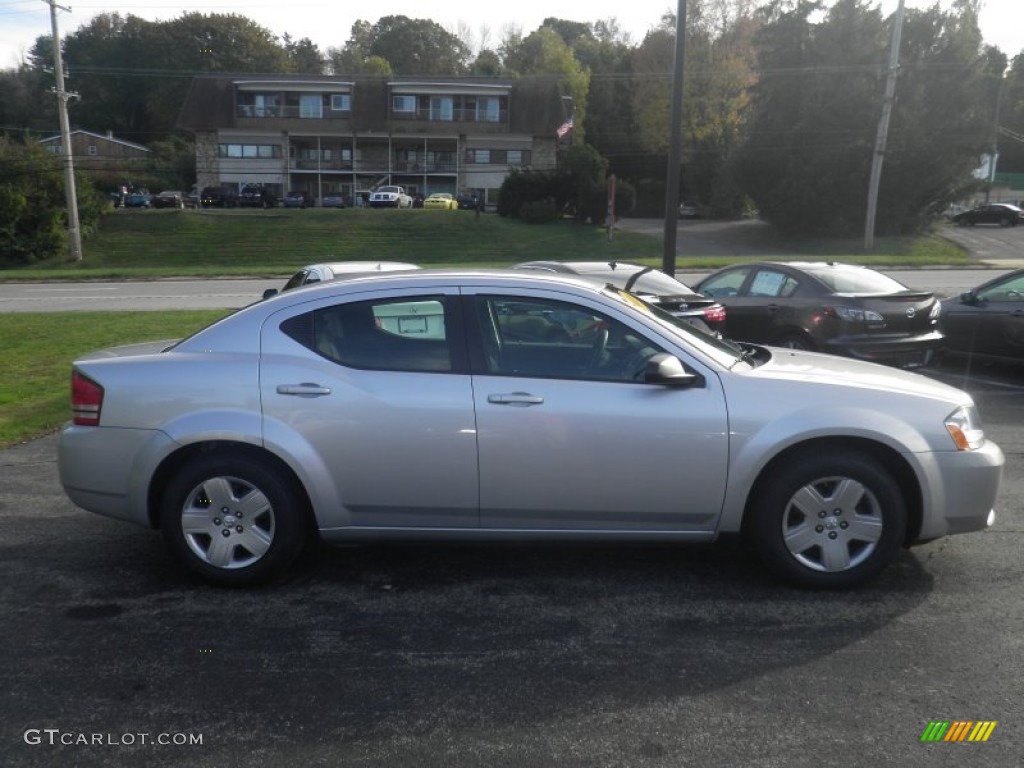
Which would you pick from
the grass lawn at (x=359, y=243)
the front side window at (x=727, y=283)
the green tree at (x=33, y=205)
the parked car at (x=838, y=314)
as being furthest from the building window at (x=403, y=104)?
the parked car at (x=838, y=314)

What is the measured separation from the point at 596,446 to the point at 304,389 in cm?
151

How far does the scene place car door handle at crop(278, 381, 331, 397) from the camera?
4.72 m

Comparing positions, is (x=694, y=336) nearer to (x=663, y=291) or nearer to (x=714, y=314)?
(x=663, y=291)

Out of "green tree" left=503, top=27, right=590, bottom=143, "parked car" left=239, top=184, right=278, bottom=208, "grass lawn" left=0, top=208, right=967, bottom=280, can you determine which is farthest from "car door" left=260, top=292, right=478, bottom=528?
"green tree" left=503, top=27, right=590, bottom=143

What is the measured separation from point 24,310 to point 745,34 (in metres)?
56.6

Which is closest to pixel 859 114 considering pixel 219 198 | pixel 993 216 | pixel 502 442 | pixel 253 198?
pixel 993 216

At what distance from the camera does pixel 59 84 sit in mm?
38094

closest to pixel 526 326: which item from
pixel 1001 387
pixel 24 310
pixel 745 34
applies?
pixel 1001 387

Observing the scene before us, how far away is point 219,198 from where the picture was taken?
56.0 m

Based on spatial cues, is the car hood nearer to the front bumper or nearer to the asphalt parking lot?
the front bumper

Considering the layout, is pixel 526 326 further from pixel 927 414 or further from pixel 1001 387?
pixel 1001 387

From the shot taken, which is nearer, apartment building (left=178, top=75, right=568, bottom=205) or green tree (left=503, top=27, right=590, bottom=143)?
apartment building (left=178, top=75, right=568, bottom=205)

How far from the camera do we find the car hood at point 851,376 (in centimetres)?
484

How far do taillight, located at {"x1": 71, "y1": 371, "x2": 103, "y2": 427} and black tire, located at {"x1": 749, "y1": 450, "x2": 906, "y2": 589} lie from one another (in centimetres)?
345
